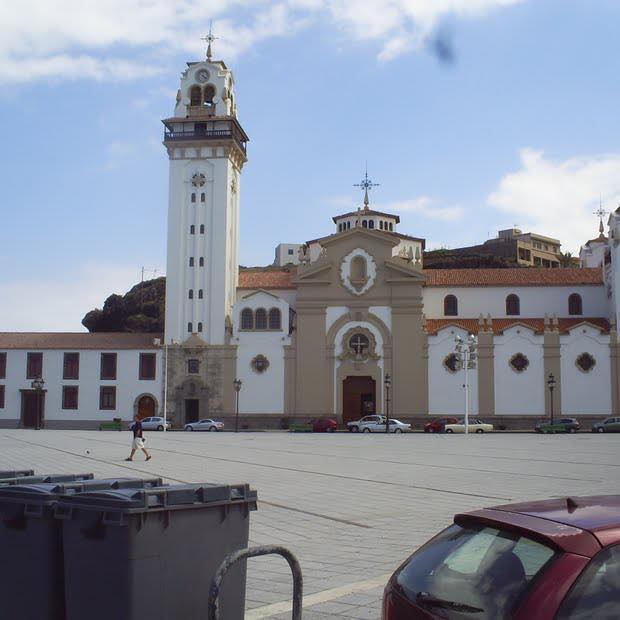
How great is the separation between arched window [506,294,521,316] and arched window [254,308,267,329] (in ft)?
60.9

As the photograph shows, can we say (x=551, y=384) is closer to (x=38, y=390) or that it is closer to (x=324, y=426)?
(x=324, y=426)

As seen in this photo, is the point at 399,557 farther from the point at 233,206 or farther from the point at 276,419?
the point at 233,206

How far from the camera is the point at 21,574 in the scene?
18.8 feet

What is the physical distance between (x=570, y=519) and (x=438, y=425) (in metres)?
49.9

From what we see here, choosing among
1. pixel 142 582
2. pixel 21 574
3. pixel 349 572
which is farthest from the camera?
pixel 349 572

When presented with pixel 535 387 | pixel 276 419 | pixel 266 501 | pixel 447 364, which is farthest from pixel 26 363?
pixel 266 501

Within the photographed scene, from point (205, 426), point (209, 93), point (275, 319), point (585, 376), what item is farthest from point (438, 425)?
point (209, 93)

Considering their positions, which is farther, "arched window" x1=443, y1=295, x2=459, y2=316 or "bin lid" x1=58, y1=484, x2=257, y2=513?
"arched window" x1=443, y1=295, x2=459, y2=316

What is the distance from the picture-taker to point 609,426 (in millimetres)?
51000

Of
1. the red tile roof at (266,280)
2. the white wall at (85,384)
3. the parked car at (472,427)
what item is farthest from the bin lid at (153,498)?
the red tile roof at (266,280)

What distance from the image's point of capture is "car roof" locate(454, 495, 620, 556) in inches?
147

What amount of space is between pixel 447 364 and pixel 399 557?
48716mm

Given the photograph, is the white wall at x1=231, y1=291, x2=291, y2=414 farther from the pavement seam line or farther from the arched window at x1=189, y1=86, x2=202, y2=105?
the pavement seam line

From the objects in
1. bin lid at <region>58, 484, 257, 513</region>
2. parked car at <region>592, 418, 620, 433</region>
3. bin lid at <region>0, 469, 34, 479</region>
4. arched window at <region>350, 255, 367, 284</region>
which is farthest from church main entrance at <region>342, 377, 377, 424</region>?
bin lid at <region>58, 484, 257, 513</region>
